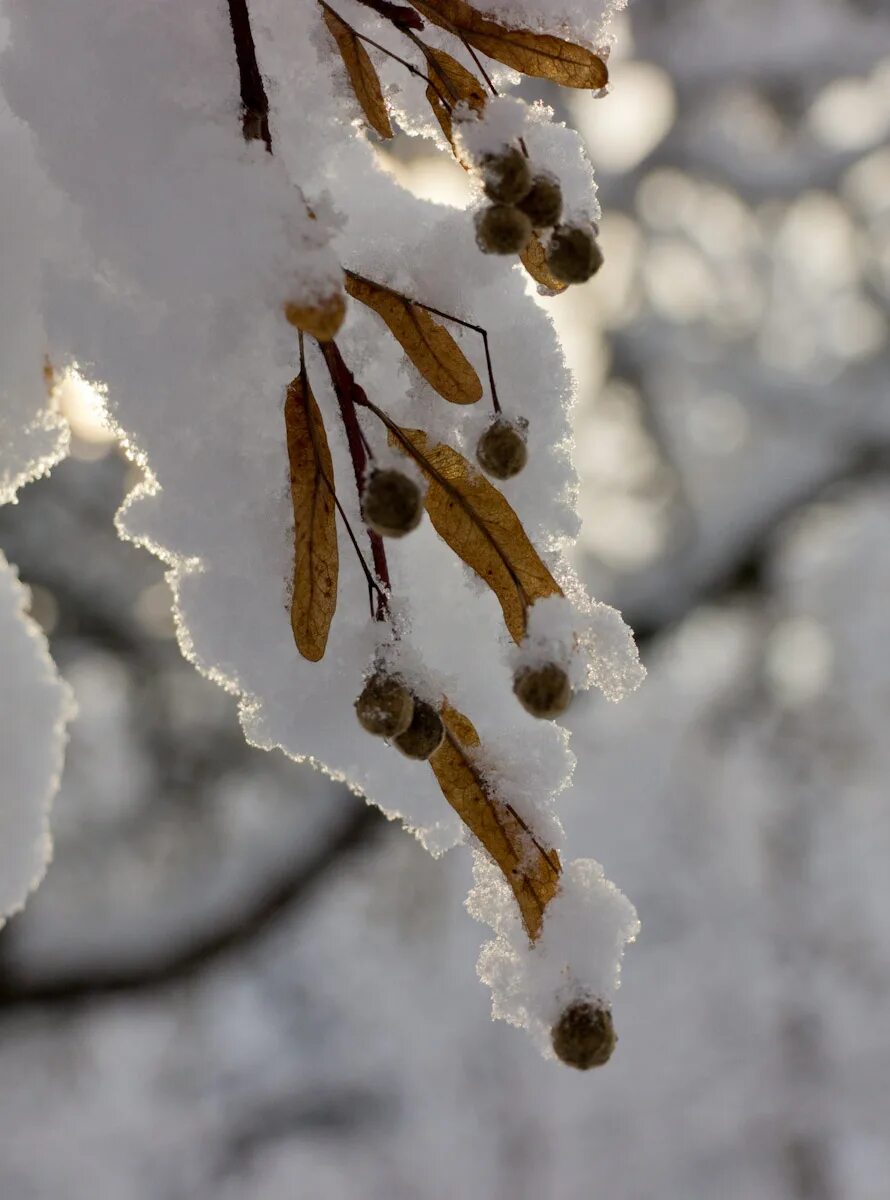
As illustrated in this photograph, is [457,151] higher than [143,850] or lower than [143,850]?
higher

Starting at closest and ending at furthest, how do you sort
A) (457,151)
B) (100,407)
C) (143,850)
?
(457,151), (100,407), (143,850)

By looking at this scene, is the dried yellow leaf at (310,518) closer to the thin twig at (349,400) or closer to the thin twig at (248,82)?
the thin twig at (349,400)

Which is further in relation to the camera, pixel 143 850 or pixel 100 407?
pixel 143 850

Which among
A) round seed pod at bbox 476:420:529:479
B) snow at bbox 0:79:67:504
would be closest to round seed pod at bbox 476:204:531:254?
round seed pod at bbox 476:420:529:479

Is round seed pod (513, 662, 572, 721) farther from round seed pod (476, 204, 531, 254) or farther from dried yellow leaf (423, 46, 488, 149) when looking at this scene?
dried yellow leaf (423, 46, 488, 149)

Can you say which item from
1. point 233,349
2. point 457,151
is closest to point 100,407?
point 233,349

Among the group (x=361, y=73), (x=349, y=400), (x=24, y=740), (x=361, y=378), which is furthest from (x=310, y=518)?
(x=24, y=740)

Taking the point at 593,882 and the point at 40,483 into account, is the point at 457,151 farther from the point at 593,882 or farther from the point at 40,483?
the point at 40,483

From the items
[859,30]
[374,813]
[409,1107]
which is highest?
[859,30]
